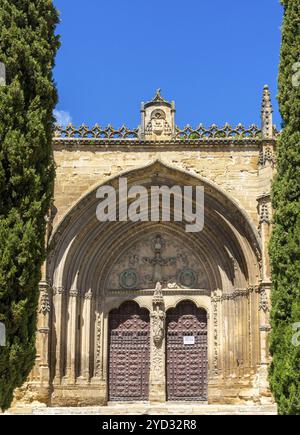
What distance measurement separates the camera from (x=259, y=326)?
15.3 meters

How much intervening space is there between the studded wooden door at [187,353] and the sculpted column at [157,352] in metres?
0.19

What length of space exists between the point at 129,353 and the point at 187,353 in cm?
129

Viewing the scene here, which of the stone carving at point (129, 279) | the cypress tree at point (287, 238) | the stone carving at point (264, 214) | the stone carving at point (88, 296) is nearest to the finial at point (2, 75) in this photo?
the cypress tree at point (287, 238)

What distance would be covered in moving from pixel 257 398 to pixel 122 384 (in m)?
3.06

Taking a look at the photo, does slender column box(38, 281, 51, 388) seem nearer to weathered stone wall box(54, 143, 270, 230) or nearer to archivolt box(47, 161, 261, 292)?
archivolt box(47, 161, 261, 292)

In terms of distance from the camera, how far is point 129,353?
54.8ft

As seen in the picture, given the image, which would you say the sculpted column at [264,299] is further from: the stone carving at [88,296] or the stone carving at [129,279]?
the stone carving at [88,296]

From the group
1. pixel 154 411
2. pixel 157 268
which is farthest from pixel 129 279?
pixel 154 411

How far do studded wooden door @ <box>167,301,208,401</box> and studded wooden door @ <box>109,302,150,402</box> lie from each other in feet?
1.75

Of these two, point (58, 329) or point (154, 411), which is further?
point (58, 329)

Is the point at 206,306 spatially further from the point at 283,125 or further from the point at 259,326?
the point at 283,125

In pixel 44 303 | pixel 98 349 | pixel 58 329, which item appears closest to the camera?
pixel 44 303

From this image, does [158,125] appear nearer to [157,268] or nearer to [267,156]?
[267,156]

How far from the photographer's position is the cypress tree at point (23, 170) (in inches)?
380
